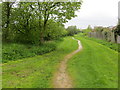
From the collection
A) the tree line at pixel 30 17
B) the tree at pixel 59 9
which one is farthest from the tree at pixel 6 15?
the tree at pixel 59 9

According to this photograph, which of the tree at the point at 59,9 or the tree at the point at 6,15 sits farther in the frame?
the tree at the point at 6,15

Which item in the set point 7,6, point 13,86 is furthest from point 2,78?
point 7,6

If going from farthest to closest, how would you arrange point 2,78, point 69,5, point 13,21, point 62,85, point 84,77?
point 13,21 → point 69,5 → point 2,78 → point 84,77 → point 62,85

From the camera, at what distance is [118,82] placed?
6.04 metres

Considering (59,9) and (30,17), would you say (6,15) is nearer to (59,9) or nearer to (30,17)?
(30,17)

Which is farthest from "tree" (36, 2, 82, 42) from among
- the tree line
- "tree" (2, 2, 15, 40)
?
"tree" (2, 2, 15, 40)

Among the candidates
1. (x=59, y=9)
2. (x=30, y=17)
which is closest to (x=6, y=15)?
(x=30, y=17)

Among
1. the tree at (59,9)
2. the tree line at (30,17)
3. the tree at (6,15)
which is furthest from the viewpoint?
the tree at (6,15)

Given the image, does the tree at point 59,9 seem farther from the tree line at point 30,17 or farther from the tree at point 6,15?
the tree at point 6,15

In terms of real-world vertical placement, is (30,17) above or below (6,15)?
below

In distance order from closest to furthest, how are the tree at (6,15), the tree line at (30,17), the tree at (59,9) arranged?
the tree at (59,9), the tree line at (30,17), the tree at (6,15)

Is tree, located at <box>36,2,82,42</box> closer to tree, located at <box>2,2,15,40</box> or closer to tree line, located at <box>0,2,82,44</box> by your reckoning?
tree line, located at <box>0,2,82,44</box>

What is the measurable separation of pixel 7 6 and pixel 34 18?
12.1 feet

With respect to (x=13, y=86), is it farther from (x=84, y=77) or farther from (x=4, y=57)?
(x=4, y=57)
